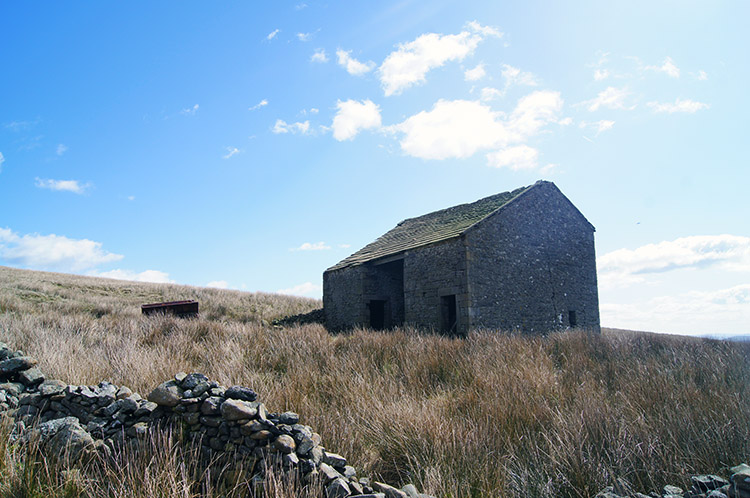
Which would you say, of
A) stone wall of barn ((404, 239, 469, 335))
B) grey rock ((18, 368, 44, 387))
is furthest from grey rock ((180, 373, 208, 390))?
stone wall of barn ((404, 239, 469, 335))

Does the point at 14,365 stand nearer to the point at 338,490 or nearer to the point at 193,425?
the point at 193,425

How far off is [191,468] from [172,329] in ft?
25.1

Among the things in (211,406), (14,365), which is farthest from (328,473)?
(14,365)

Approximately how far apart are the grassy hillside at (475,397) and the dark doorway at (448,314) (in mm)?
3228

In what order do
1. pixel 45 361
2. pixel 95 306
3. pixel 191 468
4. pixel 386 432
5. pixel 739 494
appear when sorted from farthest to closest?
1. pixel 95 306
2. pixel 45 361
3. pixel 386 432
4. pixel 191 468
5. pixel 739 494

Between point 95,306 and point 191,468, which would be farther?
point 95,306

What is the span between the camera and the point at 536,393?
19.3 feet

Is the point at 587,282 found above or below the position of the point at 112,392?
above

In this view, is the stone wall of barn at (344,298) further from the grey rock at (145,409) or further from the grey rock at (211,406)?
the grey rock at (211,406)

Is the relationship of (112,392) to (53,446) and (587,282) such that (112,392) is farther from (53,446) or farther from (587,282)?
(587,282)

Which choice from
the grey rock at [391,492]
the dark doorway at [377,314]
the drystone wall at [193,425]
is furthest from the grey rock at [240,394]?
the dark doorway at [377,314]

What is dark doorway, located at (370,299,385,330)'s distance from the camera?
1764 cm

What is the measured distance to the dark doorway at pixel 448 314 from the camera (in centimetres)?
1394

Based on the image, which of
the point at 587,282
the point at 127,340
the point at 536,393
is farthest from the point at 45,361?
the point at 587,282
